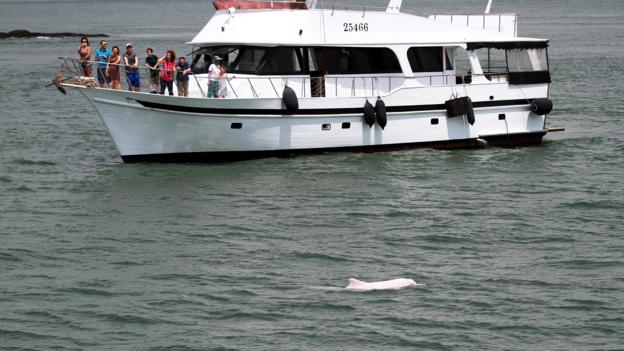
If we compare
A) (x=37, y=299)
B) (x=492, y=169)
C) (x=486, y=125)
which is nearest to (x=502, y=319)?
(x=37, y=299)

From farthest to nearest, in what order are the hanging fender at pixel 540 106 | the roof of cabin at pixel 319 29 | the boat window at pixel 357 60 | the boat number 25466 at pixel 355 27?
1. the hanging fender at pixel 540 106
2. the boat number 25466 at pixel 355 27
3. the boat window at pixel 357 60
4. the roof of cabin at pixel 319 29

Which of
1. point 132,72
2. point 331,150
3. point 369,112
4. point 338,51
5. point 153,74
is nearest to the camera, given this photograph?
point 132,72

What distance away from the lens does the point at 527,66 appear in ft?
103

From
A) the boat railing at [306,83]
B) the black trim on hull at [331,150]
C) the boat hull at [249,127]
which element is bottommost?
the black trim on hull at [331,150]

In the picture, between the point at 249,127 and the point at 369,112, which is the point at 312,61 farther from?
the point at 249,127

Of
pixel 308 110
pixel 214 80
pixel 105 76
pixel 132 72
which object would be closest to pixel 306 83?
pixel 308 110

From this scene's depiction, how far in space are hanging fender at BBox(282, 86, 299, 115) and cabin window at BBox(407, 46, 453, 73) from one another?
13.8 ft

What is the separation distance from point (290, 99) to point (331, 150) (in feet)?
7.41

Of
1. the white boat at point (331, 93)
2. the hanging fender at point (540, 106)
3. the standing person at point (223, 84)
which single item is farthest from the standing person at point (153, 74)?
the hanging fender at point (540, 106)

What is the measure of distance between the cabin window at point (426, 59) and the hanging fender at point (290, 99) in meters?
Answer: 4.22

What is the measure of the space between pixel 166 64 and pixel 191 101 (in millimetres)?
1293

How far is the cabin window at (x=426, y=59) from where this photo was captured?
3028 cm

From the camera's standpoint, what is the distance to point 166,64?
27641 mm

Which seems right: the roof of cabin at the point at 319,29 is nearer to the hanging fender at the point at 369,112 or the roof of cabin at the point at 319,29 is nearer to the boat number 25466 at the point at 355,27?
the boat number 25466 at the point at 355,27
